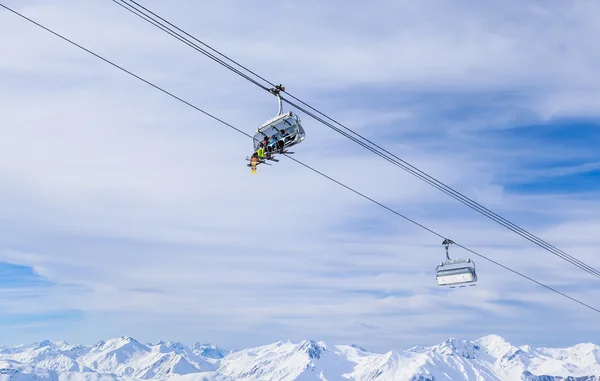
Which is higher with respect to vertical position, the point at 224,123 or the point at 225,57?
the point at 225,57

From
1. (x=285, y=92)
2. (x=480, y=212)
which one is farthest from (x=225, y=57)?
(x=480, y=212)

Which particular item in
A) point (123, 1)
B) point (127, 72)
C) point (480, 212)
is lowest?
point (480, 212)

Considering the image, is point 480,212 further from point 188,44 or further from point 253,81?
point 188,44

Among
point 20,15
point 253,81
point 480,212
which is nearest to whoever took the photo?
point 20,15

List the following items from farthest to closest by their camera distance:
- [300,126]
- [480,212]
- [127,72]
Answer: [480,212] < [300,126] < [127,72]

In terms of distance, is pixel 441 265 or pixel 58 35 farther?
pixel 441 265

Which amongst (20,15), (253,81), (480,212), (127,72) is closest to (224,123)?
(253,81)

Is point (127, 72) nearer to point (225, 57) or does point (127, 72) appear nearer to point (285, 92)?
point (225, 57)
